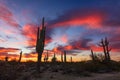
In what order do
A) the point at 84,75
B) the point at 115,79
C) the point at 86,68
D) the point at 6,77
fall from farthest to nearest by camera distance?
the point at 86,68 < the point at 84,75 < the point at 6,77 < the point at 115,79

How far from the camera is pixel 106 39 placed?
3303 cm

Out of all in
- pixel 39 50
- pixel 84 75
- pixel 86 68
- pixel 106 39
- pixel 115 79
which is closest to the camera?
pixel 115 79


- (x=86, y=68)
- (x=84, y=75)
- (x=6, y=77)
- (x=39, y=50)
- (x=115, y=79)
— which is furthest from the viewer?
(x=86, y=68)

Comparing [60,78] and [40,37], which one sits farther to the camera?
[40,37]

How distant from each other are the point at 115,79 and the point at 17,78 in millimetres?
7570

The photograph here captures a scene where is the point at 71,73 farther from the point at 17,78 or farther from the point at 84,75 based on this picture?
the point at 17,78

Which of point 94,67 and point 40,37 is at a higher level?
point 40,37

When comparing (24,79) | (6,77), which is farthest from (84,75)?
(6,77)

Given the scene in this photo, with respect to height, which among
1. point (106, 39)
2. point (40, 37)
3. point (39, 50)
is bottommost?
point (39, 50)

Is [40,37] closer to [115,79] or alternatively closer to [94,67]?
[94,67]

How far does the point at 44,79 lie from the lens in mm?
15062

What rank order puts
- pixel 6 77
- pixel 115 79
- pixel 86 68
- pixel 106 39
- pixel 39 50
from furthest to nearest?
pixel 106 39 < pixel 86 68 < pixel 39 50 < pixel 6 77 < pixel 115 79

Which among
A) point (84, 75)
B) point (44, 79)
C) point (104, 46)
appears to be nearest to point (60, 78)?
point (44, 79)

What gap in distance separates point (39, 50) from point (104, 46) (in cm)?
1729
